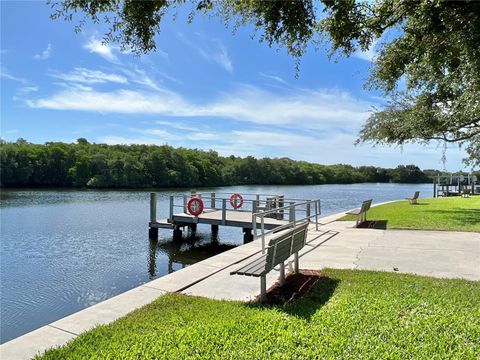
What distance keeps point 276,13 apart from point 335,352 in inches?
149

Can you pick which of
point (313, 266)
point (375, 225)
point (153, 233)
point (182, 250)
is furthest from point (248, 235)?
point (313, 266)

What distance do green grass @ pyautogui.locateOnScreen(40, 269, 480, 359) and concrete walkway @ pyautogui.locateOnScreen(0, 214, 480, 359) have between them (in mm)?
414

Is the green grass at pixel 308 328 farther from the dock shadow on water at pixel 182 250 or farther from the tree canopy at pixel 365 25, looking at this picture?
the dock shadow on water at pixel 182 250

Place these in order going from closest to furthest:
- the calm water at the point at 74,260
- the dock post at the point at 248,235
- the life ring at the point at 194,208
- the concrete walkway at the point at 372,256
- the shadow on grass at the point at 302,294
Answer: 1. the shadow on grass at the point at 302,294
2. the concrete walkway at the point at 372,256
3. the calm water at the point at 74,260
4. the dock post at the point at 248,235
5. the life ring at the point at 194,208

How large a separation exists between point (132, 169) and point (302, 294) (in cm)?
7232

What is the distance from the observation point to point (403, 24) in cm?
605

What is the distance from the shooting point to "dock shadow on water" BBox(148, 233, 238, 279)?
484 inches

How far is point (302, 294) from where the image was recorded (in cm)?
553

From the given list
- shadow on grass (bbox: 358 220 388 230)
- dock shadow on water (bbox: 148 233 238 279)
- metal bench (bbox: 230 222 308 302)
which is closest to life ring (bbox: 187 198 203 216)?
dock shadow on water (bbox: 148 233 238 279)

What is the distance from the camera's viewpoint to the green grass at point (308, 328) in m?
3.71

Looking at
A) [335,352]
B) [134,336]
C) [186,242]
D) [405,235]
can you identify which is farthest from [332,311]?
[186,242]

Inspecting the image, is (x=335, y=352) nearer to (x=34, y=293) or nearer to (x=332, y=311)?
(x=332, y=311)

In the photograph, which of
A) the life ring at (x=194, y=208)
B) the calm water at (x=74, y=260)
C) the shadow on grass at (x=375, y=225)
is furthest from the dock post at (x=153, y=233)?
the shadow on grass at (x=375, y=225)

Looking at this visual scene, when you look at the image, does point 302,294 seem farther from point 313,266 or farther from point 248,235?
point 248,235
